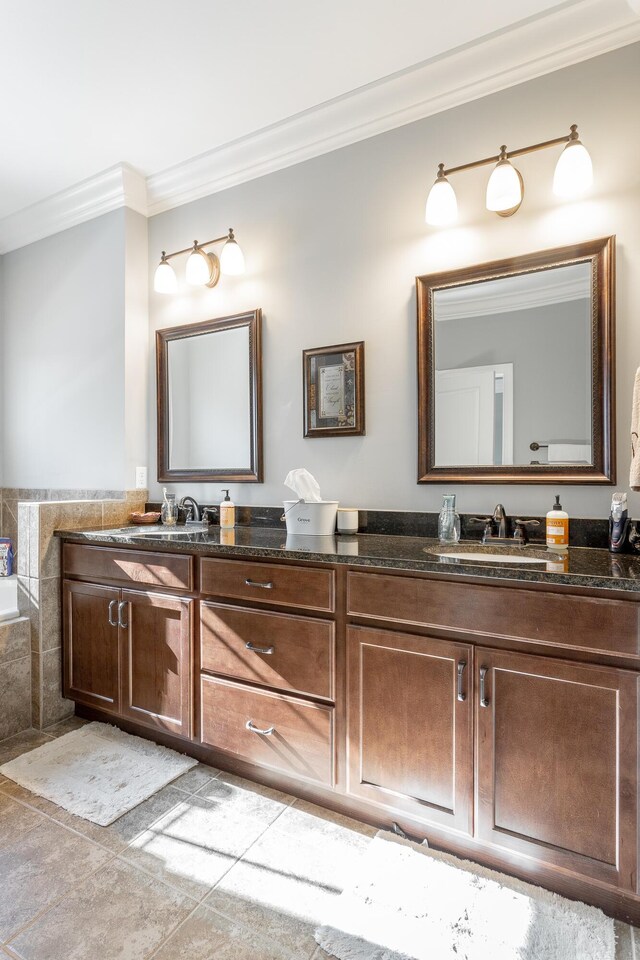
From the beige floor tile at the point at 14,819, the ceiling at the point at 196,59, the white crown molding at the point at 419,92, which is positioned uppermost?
the ceiling at the point at 196,59

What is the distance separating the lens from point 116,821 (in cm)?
172

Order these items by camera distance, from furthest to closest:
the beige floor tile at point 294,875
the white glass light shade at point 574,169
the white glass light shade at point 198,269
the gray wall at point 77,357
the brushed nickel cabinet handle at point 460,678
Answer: the gray wall at point 77,357 < the white glass light shade at point 198,269 < the white glass light shade at point 574,169 < the brushed nickel cabinet handle at point 460,678 < the beige floor tile at point 294,875

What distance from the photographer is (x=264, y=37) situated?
6.31 feet

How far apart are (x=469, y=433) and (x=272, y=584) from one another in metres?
0.98

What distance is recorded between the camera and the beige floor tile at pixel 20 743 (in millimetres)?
2137

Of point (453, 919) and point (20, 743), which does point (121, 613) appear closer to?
point (20, 743)

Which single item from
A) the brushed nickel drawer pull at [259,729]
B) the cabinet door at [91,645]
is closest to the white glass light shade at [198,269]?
the cabinet door at [91,645]

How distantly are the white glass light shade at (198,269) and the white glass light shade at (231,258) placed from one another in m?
0.12

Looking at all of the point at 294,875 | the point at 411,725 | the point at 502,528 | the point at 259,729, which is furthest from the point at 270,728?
the point at 502,528

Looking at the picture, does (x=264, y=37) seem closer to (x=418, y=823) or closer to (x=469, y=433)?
(x=469, y=433)

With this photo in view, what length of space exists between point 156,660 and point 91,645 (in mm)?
436

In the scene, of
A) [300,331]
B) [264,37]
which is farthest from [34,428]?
[264,37]

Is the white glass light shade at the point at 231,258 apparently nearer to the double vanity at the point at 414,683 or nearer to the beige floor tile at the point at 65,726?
the double vanity at the point at 414,683

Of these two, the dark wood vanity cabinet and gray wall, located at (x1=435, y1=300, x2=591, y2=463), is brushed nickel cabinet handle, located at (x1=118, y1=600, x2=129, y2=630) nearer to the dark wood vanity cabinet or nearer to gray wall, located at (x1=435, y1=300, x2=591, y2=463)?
the dark wood vanity cabinet
